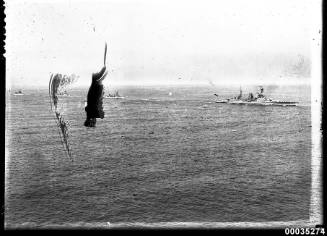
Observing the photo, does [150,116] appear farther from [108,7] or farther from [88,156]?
[108,7]

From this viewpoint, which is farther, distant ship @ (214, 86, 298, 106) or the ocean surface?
distant ship @ (214, 86, 298, 106)

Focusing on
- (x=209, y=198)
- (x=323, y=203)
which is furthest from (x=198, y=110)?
(x=323, y=203)

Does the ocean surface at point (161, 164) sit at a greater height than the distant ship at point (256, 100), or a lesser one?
lesser

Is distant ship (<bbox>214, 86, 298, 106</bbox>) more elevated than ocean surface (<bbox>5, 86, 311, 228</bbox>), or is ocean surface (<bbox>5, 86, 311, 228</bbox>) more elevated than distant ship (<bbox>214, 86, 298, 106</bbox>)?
distant ship (<bbox>214, 86, 298, 106</bbox>)

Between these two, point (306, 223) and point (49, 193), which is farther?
point (49, 193)

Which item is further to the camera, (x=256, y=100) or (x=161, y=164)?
(x=256, y=100)

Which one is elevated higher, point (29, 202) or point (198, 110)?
point (198, 110)

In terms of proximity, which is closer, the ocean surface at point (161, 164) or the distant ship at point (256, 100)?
the ocean surface at point (161, 164)

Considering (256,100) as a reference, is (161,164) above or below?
below
